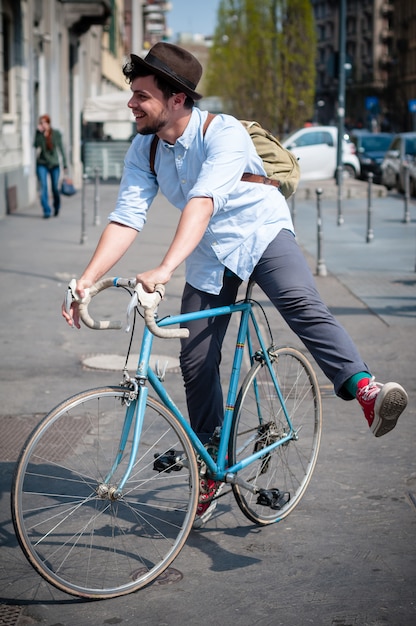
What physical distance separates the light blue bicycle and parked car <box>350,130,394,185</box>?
1245 inches

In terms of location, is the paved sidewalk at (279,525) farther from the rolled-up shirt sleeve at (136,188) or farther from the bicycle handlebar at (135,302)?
the rolled-up shirt sleeve at (136,188)

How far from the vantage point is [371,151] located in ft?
131

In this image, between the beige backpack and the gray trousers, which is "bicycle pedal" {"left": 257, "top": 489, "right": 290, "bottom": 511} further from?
the beige backpack

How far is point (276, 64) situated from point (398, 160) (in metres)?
18.6

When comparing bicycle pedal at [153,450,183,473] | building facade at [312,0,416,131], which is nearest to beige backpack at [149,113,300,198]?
bicycle pedal at [153,450,183,473]

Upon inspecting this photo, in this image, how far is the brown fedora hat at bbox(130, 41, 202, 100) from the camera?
12.1 ft

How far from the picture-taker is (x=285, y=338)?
8.27 metres

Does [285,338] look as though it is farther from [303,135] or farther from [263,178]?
[303,135]

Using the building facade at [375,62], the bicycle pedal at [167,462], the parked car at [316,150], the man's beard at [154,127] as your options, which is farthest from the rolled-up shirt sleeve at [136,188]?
the building facade at [375,62]

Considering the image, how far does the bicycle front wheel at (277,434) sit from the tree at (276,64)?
4286 cm

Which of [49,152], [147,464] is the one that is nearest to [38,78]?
[49,152]

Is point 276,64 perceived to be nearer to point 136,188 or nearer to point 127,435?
point 136,188

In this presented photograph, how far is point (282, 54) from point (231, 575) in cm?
4563

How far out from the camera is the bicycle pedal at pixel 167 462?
12.6ft
